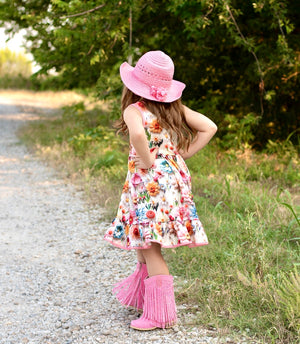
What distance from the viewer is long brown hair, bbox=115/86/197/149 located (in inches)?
119

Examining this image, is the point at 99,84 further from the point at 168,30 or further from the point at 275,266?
the point at 275,266

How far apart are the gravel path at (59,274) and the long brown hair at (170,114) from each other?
114 cm

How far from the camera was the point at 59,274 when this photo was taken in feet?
13.1

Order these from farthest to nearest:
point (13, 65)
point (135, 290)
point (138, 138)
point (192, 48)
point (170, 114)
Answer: point (13, 65)
point (192, 48)
point (135, 290)
point (170, 114)
point (138, 138)

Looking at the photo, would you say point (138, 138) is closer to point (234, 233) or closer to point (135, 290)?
point (135, 290)

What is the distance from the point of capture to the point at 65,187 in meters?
6.56

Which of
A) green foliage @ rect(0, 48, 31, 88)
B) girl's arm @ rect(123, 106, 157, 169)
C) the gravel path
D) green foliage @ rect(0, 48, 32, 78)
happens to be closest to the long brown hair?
girl's arm @ rect(123, 106, 157, 169)

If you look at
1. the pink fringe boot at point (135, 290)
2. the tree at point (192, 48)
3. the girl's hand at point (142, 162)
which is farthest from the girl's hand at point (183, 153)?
the tree at point (192, 48)

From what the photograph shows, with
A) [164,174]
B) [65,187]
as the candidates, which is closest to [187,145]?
[164,174]

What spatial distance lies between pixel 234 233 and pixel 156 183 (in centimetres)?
147

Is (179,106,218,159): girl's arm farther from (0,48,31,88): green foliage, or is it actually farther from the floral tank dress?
(0,48,31,88): green foliage

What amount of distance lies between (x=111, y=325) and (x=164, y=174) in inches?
39.3

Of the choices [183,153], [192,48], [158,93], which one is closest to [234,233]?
[183,153]

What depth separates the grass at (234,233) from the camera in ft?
9.75
